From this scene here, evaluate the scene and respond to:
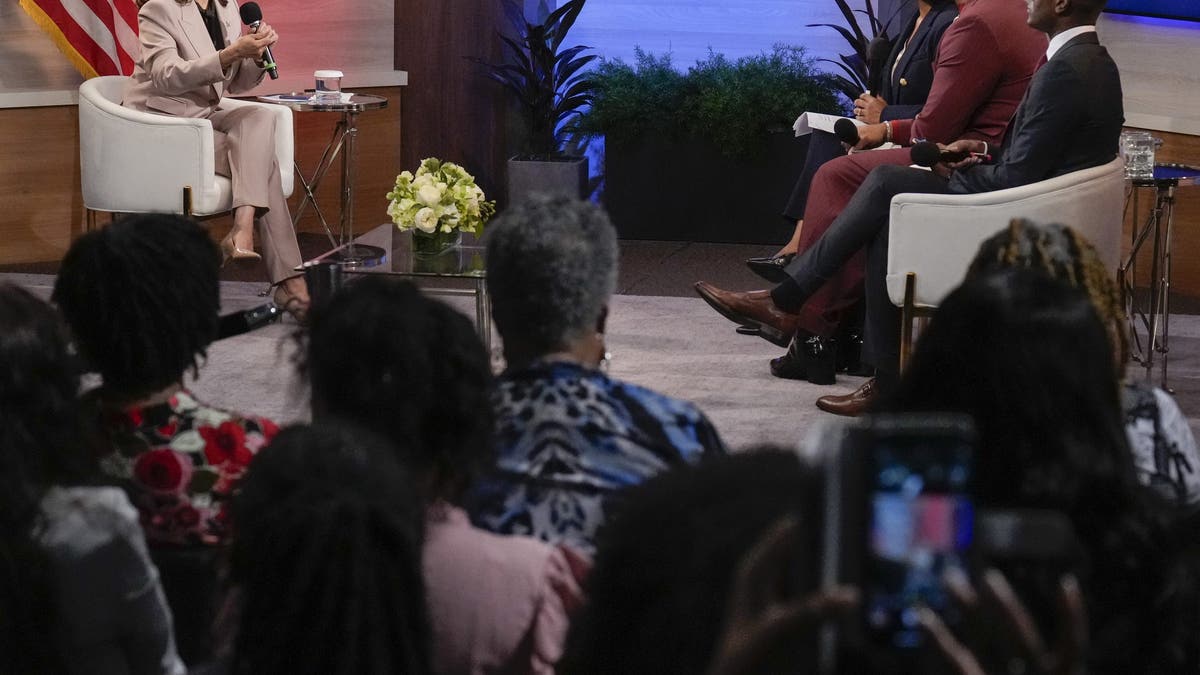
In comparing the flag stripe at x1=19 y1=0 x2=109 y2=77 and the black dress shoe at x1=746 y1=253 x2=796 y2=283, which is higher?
the flag stripe at x1=19 y1=0 x2=109 y2=77

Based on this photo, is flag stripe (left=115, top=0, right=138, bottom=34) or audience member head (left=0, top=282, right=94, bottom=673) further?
flag stripe (left=115, top=0, right=138, bottom=34)

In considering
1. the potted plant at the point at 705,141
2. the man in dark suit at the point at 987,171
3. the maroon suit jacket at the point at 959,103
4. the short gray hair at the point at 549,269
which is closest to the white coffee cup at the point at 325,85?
the potted plant at the point at 705,141

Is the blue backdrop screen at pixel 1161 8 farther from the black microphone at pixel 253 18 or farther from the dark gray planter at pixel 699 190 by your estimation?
the black microphone at pixel 253 18

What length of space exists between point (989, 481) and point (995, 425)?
5 cm

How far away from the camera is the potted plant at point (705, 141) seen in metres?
7.19

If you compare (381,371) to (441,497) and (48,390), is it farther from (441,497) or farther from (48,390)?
(48,390)

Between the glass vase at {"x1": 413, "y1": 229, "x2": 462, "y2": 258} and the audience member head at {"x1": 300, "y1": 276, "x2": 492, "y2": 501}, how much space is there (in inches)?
126

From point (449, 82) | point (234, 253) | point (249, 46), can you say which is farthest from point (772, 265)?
point (449, 82)

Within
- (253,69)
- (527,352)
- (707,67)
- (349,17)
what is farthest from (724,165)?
(527,352)

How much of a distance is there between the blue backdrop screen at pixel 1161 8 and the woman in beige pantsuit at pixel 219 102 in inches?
141

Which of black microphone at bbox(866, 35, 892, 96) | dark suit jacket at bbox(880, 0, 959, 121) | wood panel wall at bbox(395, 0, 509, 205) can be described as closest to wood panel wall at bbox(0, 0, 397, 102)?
wood panel wall at bbox(395, 0, 509, 205)

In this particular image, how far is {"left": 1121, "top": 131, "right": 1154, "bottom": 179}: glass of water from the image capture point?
16.0 feet

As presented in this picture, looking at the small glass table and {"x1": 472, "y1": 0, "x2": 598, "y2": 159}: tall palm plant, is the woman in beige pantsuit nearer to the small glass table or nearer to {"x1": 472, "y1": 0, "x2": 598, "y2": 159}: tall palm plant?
the small glass table

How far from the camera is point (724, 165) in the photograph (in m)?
7.32
